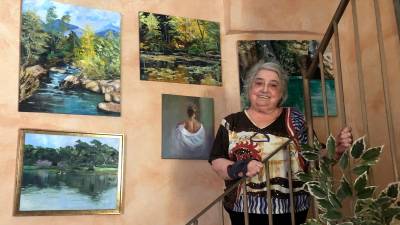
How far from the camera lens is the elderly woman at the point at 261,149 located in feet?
7.77

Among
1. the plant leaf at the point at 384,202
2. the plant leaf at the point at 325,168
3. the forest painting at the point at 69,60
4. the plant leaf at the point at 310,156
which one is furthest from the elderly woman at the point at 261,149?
the forest painting at the point at 69,60

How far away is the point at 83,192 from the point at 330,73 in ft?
6.04

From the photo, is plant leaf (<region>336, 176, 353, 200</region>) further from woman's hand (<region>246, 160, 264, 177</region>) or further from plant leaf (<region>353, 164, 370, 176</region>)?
woman's hand (<region>246, 160, 264, 177</region>)

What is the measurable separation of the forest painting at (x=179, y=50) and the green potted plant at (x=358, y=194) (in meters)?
1.52

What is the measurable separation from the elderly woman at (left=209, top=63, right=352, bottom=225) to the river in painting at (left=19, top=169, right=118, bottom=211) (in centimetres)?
75

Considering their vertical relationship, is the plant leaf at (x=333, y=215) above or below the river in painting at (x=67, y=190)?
below

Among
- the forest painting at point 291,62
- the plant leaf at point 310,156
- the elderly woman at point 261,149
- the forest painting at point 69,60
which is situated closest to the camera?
the plant leaf at point 310,156

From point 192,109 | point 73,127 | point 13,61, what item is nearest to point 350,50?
point 192,109

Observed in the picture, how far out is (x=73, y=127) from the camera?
9.57 feet

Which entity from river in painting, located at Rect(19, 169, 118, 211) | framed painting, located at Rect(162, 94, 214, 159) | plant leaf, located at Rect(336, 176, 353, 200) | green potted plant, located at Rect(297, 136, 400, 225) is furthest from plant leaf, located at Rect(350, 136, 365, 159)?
river in painting, located at Rect(19, 169, 118, 211)

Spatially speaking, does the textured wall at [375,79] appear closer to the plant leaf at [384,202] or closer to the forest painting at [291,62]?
the forest painting at [291,62]

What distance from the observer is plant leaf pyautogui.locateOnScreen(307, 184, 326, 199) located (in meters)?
1.84

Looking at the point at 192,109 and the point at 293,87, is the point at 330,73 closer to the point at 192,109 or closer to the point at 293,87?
the point at 293,87

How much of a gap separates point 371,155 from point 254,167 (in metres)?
0.57
